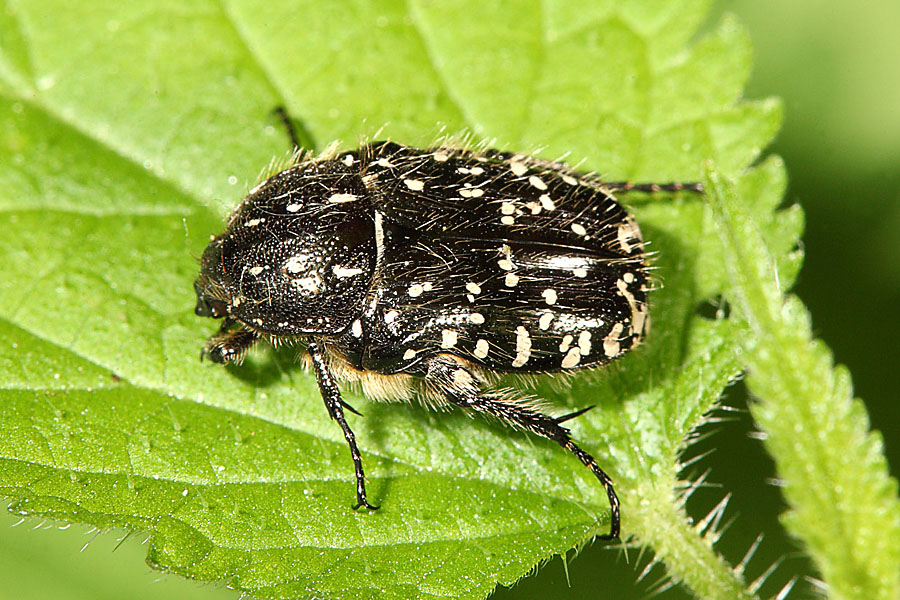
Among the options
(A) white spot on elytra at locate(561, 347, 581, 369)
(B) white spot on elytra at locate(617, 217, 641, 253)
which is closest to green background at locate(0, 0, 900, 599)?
(A) white spot on elytra at locate(561, 347, 581, 369)

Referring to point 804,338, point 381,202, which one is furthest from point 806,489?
point 381,202

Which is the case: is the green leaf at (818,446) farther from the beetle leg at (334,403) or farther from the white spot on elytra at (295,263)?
the white spot on elytra at (295,263)

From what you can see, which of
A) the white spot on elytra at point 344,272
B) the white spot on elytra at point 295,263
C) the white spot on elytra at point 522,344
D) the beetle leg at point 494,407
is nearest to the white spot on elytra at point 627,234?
the white spot on elytra at point 522,344

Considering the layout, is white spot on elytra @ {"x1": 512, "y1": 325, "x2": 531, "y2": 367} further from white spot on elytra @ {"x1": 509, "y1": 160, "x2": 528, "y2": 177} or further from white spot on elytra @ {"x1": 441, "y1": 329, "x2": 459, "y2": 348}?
white spot on elytra @ {"x1": 509, "y1": 160, "x2": 528, "y2": 177}

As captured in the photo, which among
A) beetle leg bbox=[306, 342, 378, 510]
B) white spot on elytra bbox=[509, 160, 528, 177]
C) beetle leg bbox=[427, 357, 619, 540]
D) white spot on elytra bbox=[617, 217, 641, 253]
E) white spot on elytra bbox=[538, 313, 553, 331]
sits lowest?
beetle leg bbox=[306, 342, 378, 510]

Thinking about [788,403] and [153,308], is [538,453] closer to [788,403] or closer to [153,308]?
[788,403]

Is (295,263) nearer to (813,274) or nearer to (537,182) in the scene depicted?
(537,182)

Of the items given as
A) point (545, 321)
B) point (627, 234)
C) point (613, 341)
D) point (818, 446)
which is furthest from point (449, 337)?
point (818, 446)
